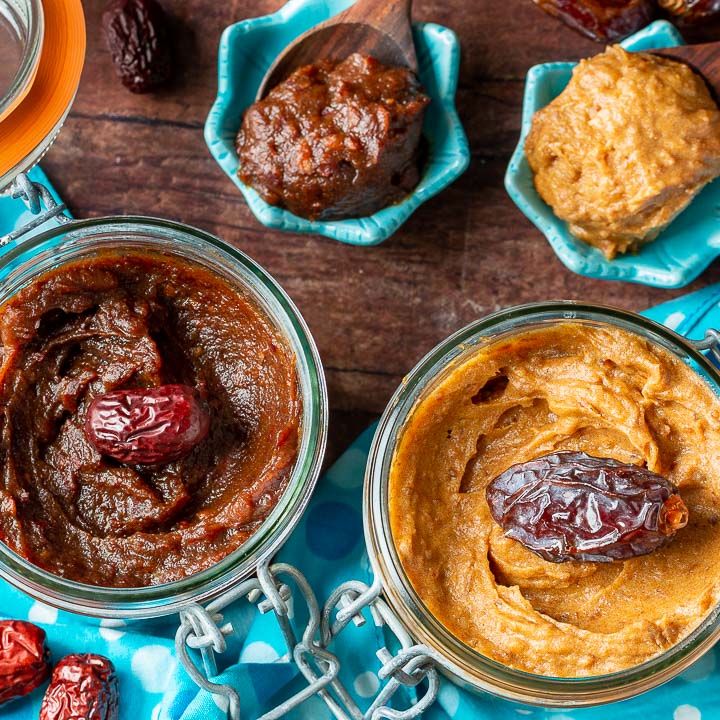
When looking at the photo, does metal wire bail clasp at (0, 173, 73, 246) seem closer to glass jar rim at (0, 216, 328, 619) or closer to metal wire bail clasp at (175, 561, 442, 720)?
glass jar rim at (0, 216, 328, 619)

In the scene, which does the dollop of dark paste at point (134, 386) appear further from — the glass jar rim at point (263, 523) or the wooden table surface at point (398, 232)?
the wooden table surface at point (398, 232)

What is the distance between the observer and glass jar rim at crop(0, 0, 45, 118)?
2.07m

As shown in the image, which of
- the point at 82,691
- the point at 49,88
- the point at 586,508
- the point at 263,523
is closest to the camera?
the point at 586,508

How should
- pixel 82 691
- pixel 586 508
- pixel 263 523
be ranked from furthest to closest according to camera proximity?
pixel 82 691 → pixel 263 523 → pixel 586 508

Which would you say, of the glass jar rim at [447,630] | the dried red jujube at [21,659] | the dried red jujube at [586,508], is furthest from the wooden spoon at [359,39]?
the dried red jujube at [21,659]

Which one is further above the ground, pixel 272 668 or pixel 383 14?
pixel 383 14

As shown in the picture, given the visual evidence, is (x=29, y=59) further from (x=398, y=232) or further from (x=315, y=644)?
(x=315, y=644)

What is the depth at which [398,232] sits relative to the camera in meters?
2.47

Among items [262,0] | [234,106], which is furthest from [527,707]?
[262,0]

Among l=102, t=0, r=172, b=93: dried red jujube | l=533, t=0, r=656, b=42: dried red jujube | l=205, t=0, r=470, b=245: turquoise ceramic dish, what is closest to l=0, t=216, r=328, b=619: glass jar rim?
l=205, t=0, r=470, b=245: turquoise ceramic dish

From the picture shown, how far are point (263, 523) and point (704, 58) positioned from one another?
1.39 metres

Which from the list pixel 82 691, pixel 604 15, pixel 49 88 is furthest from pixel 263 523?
pixel 604 15

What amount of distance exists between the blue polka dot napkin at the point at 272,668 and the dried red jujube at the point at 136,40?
3.65 ft

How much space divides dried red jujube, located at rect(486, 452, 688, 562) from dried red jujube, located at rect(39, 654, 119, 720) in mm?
883
